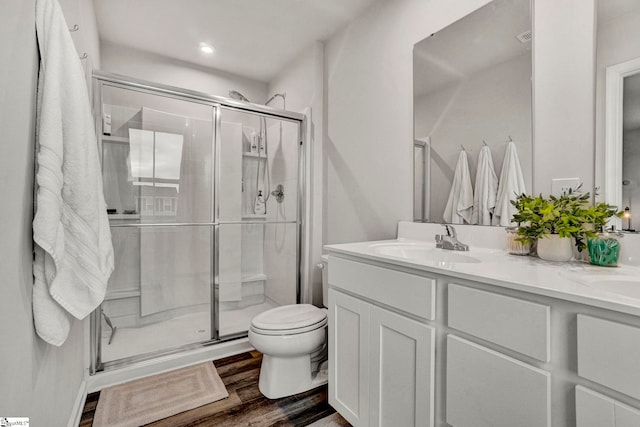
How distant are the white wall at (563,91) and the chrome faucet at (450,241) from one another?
1.25 feet

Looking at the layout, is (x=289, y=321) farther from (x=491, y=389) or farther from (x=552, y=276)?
(x=552, y=276)

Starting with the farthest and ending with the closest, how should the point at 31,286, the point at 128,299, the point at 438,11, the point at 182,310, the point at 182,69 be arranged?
the point at 182,69 < the point at 182,310 < the point at 128,299 < the point at 438,11 < the point at 31,286

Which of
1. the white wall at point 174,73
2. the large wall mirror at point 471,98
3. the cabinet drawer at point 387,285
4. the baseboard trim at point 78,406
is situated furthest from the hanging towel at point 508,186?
the white wall at point 174,73

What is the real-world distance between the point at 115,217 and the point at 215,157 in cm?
78

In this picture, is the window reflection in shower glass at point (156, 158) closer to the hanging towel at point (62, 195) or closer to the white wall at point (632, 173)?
the hanging towel at point (62, 195)

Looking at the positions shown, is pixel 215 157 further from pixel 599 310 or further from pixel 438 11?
pixel 599 310

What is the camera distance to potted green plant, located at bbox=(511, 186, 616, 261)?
100 centimetres

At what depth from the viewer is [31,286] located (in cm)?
88

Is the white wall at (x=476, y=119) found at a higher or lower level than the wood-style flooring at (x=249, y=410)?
higher

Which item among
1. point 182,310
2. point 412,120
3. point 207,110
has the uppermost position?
point 207,110

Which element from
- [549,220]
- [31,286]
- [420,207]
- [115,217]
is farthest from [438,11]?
[115,217]

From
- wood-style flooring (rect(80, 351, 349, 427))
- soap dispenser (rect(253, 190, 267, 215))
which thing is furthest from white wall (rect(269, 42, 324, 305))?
wood-style flooring (rect(80, 351, 349, 427))

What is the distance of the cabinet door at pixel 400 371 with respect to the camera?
39.0 inches

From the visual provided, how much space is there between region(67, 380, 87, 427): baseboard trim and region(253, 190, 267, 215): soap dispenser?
4.88 feet
